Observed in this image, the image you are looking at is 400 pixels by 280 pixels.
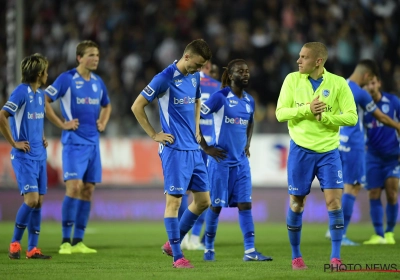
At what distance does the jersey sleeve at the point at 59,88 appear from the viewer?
451 inches

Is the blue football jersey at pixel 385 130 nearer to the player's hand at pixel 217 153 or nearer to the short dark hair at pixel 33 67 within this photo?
the player's hand at pixel 217 153

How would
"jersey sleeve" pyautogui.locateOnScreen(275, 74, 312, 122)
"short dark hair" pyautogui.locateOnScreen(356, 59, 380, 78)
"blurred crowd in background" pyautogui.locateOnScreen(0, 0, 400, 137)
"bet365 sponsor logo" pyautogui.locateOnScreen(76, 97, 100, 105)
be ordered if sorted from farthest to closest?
"blurred crowd in background" pyautogui.locateOnScreen(0, 0, 400, 137) → "short dark hair" pyautogui.locateOnScreen(356, 59, 380, 78) → "bet365 sponsor logo" pyautogui.locateOnScreen(76, 97, 100, 105) → "jersey sleeve" pyautogui.locateOnScreen(275, 74, 312, 122)

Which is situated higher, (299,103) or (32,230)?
(299,103)

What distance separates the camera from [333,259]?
836 cm

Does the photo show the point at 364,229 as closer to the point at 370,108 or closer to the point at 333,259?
the point at 370,108

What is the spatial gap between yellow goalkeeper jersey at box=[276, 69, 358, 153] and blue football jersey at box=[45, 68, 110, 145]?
4.05 meters

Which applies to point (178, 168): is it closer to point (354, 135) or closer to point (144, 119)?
point (144, 119)

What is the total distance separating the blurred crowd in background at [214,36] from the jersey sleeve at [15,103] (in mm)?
7618

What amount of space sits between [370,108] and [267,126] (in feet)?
17.7

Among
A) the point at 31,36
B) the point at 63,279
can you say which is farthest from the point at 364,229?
the point at 31,36

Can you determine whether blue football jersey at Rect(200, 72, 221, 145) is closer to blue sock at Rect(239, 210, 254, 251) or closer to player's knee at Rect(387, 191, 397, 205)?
blue sock at Rect(239, 210, 254, 251)

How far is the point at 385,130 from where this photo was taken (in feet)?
42.2

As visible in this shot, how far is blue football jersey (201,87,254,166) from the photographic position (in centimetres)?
1027

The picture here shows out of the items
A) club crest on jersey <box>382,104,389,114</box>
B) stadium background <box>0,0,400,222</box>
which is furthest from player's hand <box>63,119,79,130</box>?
stadium background <box>0,0,400,222</box>
